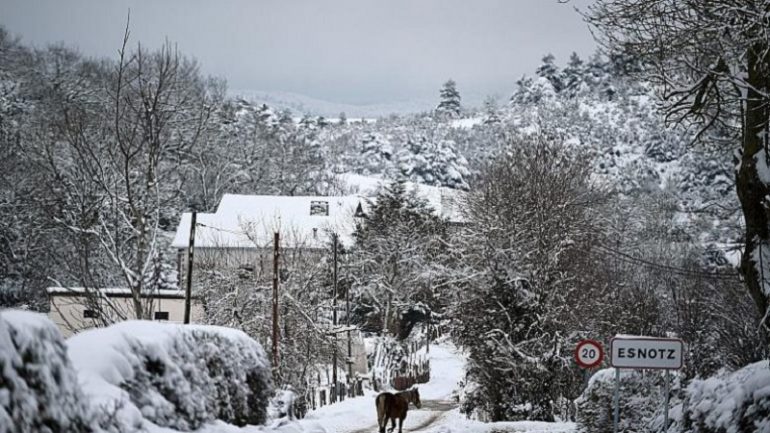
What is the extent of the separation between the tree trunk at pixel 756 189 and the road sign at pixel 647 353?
1.78 m

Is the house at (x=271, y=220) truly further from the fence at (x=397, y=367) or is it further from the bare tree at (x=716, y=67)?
the bare tree at (x=716, y=67)

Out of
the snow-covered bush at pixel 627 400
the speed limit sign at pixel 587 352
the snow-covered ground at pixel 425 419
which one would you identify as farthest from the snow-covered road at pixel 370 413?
the snow-covered bush at pixel 627 400

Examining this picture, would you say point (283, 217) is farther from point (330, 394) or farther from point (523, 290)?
point (523, 290)

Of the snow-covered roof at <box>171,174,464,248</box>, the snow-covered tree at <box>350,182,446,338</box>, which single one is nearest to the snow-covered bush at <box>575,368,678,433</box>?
the snow-covered tree at <box>350,182,446,338</box>

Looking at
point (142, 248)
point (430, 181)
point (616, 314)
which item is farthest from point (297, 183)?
point (142, 248)

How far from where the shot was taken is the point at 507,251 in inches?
1256

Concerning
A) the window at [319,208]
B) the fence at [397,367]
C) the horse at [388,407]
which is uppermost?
the window at [319,208]

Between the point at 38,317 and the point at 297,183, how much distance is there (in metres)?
81.8

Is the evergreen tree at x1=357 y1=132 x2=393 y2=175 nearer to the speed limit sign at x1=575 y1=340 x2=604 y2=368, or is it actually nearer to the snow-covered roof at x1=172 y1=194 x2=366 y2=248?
the snow-covered roof at x1=172 y1=194 x2=366 y2=248

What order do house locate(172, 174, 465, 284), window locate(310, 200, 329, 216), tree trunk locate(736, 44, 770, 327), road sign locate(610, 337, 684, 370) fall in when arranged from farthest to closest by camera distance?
1. window locate(310, 200, 329, 216)
2. house locate(172, 174, 465, 284)
3. road sign locate(610, 337, 684, 370)
4. tree trunk locate(736, 44, 770, 327)

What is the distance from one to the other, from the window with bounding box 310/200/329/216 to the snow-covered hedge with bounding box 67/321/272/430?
59.0 m

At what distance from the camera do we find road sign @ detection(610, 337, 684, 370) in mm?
11953

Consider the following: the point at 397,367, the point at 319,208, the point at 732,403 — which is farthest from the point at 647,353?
the point at 319,208

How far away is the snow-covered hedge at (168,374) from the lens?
24.1ft
